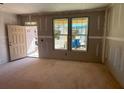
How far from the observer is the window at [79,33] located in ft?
16.8

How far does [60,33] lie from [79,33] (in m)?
1.03

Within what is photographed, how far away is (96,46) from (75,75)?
2.13 meters

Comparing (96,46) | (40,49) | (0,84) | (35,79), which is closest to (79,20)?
(96,46)

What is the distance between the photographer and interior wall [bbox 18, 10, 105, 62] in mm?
4859

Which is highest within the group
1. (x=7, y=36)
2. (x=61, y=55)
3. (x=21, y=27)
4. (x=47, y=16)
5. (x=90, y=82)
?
(x=47, y=16)

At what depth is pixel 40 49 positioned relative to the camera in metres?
5.97

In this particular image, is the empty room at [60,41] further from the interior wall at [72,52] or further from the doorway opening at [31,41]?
the doorway opening at [31,41]

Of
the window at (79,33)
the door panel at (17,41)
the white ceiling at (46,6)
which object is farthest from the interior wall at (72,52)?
the white ceiling at (46,6)

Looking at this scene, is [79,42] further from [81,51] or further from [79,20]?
[79,20]

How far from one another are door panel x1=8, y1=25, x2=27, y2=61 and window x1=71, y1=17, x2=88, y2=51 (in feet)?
9.45

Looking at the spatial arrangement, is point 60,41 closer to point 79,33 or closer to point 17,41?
point 79,33

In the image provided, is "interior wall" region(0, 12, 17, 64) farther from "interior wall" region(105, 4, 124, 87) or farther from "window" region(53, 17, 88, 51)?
"interior wall" region(105, 4, 124, 87)

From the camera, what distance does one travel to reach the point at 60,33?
555cm

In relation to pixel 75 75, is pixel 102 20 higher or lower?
higher
